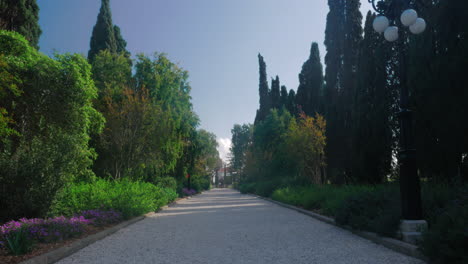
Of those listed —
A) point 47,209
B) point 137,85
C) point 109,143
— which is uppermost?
point 137,85

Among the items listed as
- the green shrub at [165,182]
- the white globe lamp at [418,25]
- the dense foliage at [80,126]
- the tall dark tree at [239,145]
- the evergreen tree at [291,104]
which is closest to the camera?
the white globe lamp at [418,25]

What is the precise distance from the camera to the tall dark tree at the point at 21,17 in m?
16.6

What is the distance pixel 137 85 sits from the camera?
22703 mm

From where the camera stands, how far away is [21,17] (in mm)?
17344

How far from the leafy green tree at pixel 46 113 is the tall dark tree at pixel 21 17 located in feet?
17.0

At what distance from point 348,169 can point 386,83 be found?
572cm

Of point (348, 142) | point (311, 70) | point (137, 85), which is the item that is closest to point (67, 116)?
point (137, 85)

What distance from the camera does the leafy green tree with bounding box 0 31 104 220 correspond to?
847cm

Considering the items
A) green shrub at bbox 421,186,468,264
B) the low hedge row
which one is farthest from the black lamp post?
green shrub at bbox 421,186,468,264

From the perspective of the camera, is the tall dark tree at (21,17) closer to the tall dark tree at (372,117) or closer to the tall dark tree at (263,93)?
the tall dark tree at (372,117)

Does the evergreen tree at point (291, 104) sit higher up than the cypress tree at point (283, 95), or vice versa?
the cypress tree at point (283, 95)

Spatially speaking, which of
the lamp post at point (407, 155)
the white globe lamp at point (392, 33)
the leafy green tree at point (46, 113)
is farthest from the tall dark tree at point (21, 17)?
the lamp post at point (407, 155)

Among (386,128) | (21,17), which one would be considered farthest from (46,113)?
(386,128)

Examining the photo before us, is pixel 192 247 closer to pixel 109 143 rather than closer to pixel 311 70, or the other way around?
pixel 109 143
